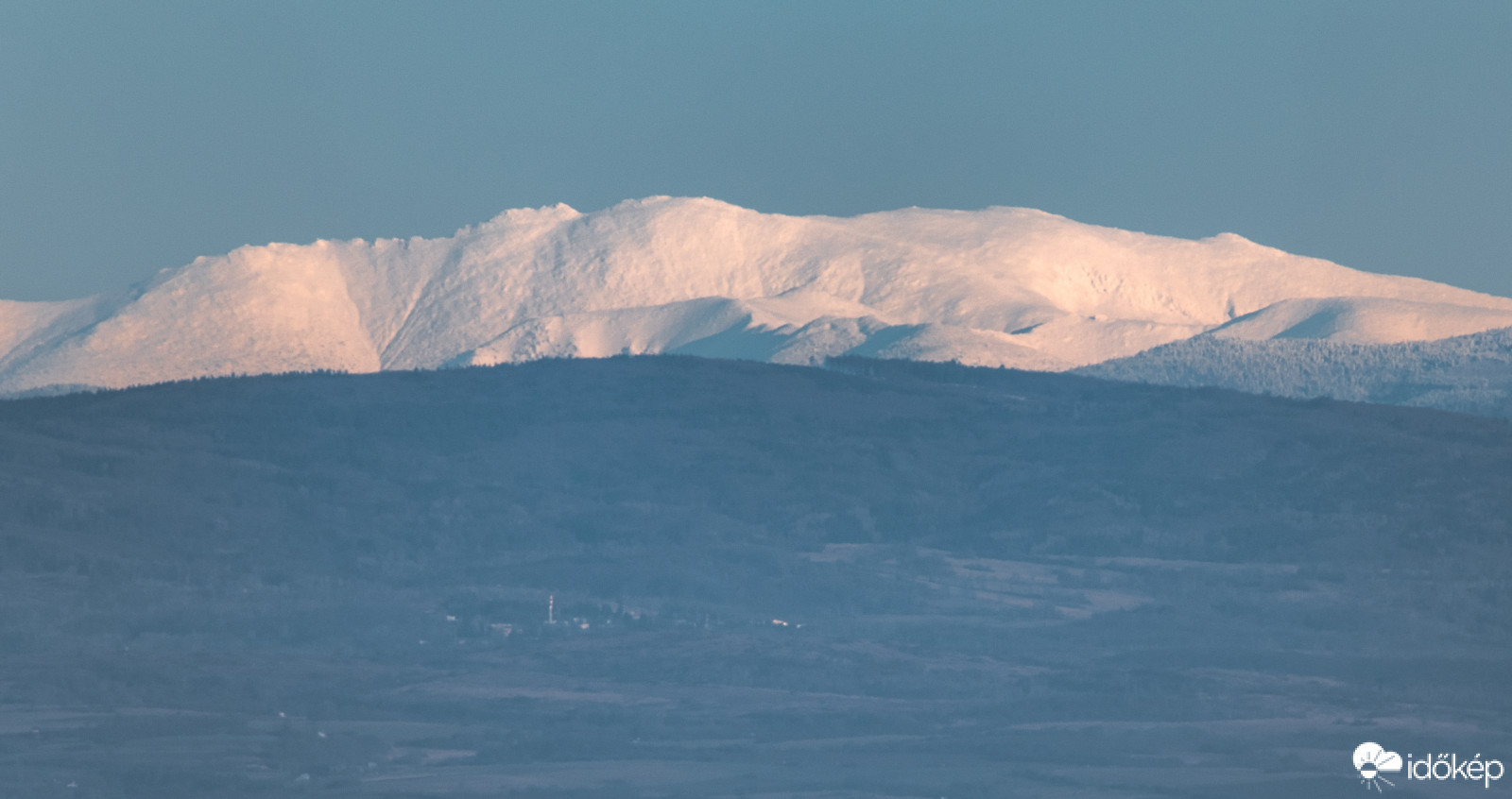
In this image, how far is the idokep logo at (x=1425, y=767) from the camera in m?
124

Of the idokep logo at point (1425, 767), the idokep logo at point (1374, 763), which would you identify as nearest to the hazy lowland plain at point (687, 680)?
the idokep logo at point (1374, 763)

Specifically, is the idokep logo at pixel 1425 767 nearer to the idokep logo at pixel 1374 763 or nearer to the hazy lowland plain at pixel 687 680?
the idokep logo at pixel 1374 763

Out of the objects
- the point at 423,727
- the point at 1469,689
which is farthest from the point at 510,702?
the point at 1469,689

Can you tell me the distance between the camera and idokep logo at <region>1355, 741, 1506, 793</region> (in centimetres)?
12369

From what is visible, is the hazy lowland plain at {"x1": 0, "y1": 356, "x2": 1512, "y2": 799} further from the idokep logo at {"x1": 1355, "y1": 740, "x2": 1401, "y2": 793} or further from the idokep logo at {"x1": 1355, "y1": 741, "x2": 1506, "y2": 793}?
the idokep logo at {"x1": 1355, "y1": 741, "x2": 1506, "y2": 793}

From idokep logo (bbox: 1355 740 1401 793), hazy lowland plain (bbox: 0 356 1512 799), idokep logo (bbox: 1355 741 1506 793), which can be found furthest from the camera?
idokep logo (bbox: 1355 741 1506 793)

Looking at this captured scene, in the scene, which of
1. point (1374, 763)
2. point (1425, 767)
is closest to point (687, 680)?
point (1374, 763)

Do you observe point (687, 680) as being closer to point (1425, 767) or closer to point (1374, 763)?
point (1374, 763)

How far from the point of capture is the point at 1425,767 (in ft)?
415

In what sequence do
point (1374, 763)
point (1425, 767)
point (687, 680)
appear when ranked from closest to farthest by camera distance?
point (1425, 767) → point (1374, 763) → point (687, 680)

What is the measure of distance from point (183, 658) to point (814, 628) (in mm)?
46736

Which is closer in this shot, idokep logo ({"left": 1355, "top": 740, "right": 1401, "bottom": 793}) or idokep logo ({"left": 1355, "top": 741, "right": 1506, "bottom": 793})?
idokep logo ({"left": 1355, "top": 740, "right": 1401, "bottom": 793})

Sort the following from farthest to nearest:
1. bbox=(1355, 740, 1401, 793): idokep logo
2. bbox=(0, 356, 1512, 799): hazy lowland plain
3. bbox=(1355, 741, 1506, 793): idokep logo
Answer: bbox=(1355, 741, 1506, 793): idokep logo, bbox=(1355, 740, 1401, 793): idokep logo, bbox=(0, 356, 1512, 799): hazy lowland plain

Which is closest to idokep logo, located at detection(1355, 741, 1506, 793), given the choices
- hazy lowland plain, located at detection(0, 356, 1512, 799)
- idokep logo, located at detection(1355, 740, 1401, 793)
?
idokep logo, located at detection(1355, 740, 1401, 793)
